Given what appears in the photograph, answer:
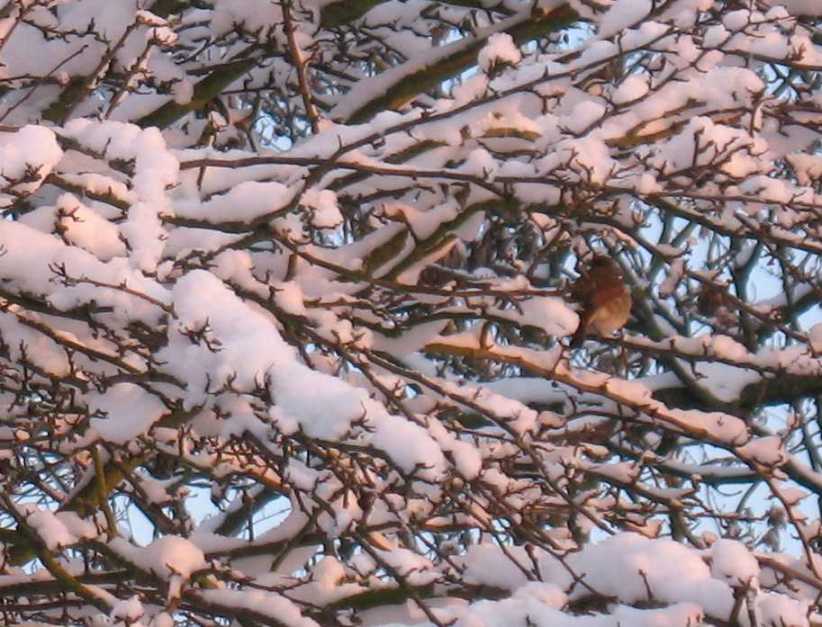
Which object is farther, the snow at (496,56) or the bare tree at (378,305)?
the snow at (496,56)

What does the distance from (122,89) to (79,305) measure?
93cm

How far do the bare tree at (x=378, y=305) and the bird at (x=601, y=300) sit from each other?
2 cm

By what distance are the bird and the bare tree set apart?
2 centimetres

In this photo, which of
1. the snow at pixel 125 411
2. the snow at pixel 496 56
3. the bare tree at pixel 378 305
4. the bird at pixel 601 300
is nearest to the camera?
the bare tree at pixel 378 305

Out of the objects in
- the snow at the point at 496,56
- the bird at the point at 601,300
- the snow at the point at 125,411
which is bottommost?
the bird at the point at 601,300

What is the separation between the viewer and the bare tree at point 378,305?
102 inches

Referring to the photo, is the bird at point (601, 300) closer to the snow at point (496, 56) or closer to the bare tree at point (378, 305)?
the bare tree at point (378, 305)

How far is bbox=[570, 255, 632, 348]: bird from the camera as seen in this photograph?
4508 mm

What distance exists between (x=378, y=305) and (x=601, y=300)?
0.90 metres

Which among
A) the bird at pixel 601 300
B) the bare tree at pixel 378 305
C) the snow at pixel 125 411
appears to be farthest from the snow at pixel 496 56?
the bird at pixel 601 300

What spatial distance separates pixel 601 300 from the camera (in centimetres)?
460

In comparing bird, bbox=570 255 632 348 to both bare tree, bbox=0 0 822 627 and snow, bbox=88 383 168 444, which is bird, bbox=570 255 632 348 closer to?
bare tree, bbox=0 0 822 627

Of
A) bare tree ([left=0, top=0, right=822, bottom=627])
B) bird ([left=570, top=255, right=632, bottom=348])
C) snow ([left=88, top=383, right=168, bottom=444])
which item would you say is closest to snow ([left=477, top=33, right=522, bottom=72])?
bare tree ([left=0, top=0, right=822, bottom=627])

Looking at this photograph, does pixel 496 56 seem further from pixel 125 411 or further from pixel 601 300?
pixel 601 300
